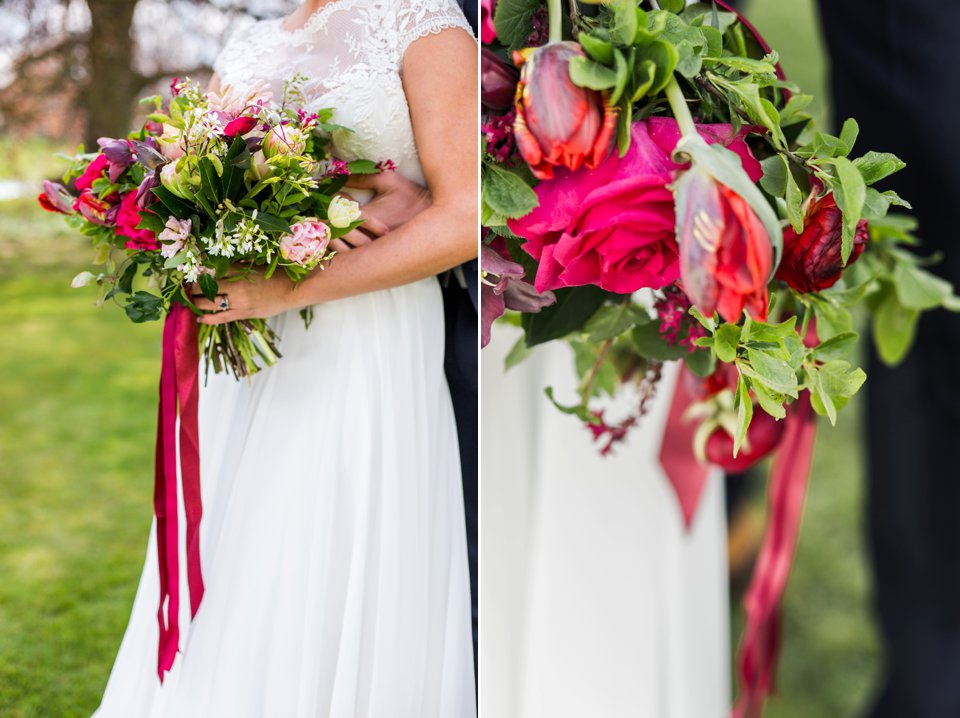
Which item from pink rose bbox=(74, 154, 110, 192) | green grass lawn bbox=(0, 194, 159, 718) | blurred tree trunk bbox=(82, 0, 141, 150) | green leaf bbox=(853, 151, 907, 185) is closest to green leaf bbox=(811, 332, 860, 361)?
green leaf bbox=(853, 151, 907, 185)

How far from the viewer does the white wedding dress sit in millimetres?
737

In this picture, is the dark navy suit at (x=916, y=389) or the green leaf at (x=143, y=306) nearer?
the green leaf at (x=143, y=306)

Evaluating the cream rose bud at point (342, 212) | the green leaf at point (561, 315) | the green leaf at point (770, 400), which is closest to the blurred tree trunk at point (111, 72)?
the cream rose bud at point (342, 212)

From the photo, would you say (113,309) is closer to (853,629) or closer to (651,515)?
(651,515)

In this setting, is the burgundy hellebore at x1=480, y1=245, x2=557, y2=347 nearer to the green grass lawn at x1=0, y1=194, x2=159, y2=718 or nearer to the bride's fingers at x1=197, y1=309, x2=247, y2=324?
the bride's fingers at x1=197, y1=309, x2=247, y2=324

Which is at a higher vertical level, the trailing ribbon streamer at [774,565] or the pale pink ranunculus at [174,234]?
the pale pink ranunculus at [174,234]

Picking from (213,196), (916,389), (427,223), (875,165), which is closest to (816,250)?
(875,165)

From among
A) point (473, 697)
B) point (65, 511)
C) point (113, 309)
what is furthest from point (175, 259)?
point (113, 309)

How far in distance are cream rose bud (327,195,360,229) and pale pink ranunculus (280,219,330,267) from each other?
11mm

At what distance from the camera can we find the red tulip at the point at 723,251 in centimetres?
39

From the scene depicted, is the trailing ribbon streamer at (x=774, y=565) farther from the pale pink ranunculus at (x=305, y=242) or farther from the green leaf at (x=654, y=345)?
the pale pink ranunculus at (x=305, y=242)

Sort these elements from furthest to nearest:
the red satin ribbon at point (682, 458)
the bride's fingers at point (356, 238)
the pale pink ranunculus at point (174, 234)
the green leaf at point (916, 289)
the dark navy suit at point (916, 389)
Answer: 1. the dark navy suit at point (916, 389)
2. the red satin ribbon at point (682, 458)
3. the green leaf at point (916, 289)
4. the bride's fingers at point (356, 238)
5. the pale pink ranunculus at point (174, 234)

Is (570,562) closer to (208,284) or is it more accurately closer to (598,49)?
(208,284)

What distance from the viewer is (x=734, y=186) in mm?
396
